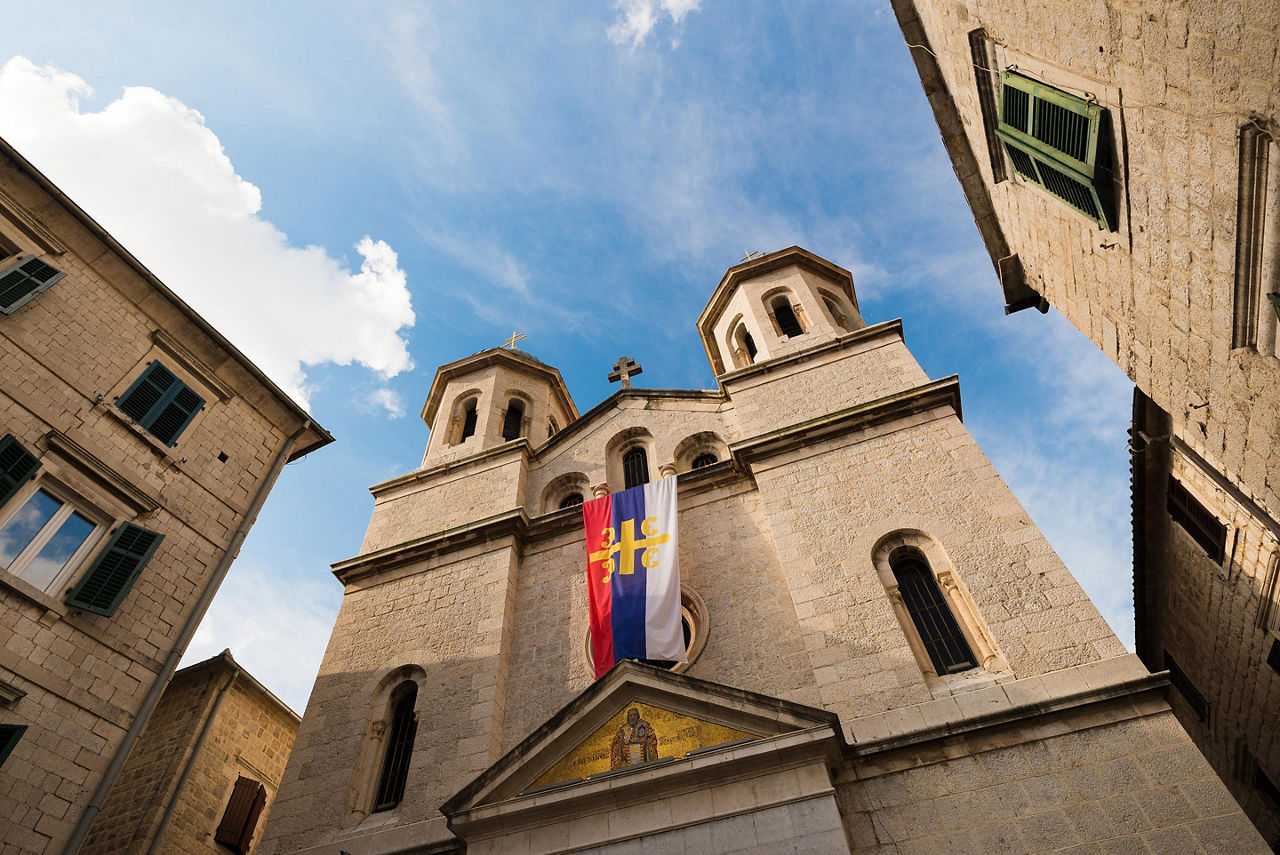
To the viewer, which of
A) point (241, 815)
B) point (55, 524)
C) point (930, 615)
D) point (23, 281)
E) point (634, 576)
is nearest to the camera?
point (55, 524)

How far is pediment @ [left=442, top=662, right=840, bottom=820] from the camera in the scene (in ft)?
26.2

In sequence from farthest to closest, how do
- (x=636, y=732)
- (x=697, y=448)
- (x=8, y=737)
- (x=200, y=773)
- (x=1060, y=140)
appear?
(x=697, y=448) → (x=200, y=773) → (x=636, y=732) → (x=8, y=737) → (x=1060, y=140)

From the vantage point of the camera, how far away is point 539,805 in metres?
8.11

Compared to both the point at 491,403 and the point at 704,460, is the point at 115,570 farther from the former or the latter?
the point at 491,403

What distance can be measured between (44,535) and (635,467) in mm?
9318

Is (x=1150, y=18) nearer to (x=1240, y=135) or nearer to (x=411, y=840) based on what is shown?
(x=1240, y=135)

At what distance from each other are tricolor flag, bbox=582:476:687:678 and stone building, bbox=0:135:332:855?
214 inches

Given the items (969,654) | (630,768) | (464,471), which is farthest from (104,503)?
(969,654)

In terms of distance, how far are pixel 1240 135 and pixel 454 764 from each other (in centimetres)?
1009

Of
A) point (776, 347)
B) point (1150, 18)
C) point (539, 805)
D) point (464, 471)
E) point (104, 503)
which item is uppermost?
point (776, 347)

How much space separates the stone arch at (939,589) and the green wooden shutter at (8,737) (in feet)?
32.0

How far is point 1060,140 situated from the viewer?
6.66 m

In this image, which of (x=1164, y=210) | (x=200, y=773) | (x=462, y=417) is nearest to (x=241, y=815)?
(x=200, y=773)

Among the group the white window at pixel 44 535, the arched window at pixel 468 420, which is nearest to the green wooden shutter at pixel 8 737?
the white window at pixel 44 535
